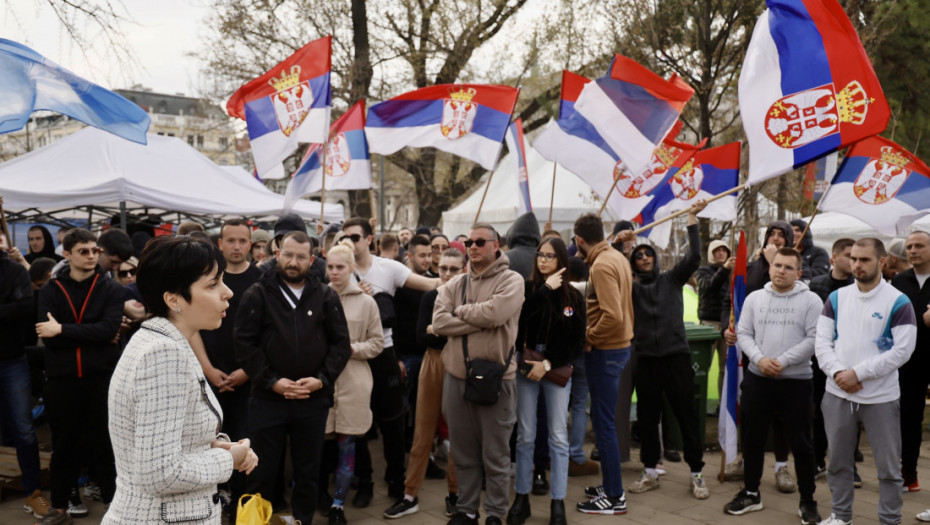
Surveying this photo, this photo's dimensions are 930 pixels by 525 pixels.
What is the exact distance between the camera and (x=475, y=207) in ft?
60.1

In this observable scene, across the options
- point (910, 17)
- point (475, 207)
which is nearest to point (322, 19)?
point (475, 207)

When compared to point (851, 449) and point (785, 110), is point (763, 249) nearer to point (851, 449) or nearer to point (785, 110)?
point (785, 110)

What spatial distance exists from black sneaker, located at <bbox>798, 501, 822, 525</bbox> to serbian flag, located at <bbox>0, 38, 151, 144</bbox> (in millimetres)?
5804

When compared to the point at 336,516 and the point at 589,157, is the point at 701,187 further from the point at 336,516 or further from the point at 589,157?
the point at 336,516

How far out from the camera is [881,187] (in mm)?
7234

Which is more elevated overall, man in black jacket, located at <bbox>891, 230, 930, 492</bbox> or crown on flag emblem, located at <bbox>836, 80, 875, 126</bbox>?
crown on flag emblem, located at <bbox>836, 80, 875, 126</bbox>

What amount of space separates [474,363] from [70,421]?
2870 millimetres

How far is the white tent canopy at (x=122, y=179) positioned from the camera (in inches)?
419

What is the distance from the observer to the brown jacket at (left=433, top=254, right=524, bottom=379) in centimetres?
511

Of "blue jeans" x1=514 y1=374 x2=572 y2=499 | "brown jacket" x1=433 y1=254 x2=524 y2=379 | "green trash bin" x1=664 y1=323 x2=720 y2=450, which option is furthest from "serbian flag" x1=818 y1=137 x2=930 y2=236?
"brown jacket" x1=433 y1=254 x2=524 y2=379

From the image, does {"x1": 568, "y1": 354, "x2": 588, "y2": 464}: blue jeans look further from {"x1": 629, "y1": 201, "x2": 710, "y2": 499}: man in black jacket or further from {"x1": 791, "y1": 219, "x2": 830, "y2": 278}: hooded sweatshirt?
{"x1": 791, "y1": 219, "x2": 830, "y2": 278}: hooded sweatshirt

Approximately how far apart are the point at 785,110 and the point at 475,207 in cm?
1272

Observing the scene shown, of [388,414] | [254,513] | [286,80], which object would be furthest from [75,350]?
[286,80]

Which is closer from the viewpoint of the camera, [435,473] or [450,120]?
[435,473]
